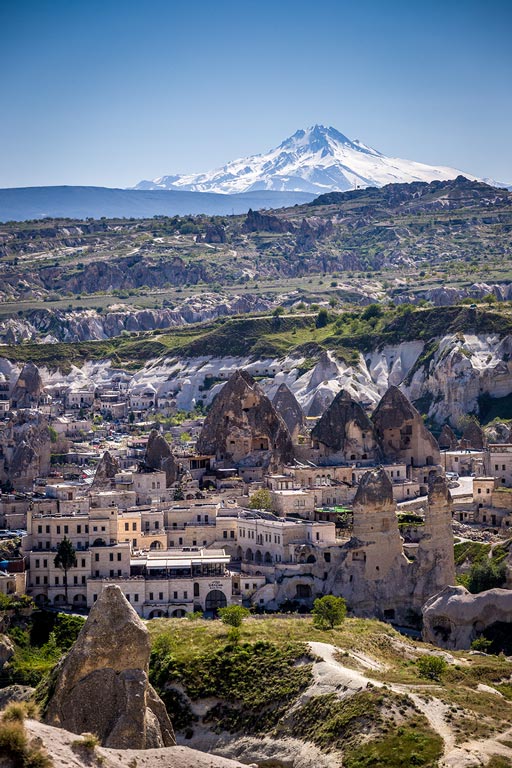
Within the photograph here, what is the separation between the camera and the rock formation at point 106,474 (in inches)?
3920

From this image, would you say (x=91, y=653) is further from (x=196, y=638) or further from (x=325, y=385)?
(x=325, y=385)

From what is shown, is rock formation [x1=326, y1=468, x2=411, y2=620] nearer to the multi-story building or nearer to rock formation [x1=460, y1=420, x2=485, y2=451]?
the multi-story building

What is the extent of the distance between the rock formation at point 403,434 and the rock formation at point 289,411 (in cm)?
706

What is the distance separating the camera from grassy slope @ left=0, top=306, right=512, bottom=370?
547 ft

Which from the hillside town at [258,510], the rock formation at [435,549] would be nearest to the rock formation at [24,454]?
the hillside town at [258,510]

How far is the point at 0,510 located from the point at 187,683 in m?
32.3

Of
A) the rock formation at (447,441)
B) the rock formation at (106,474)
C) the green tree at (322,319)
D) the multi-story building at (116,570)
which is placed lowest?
the multi-story building at (116,570)

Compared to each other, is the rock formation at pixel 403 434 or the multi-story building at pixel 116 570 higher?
the rock formation at pixel 403 434

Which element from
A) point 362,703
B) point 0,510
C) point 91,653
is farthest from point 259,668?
point 0,510

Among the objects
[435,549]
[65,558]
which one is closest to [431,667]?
[435,549]

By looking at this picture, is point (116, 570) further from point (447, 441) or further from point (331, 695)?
point (447, 441)

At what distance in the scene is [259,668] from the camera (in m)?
63.3

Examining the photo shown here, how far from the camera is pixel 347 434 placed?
106688 mm

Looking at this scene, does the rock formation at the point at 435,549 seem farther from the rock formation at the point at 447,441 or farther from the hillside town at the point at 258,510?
the rock formation at the point at 447,441
